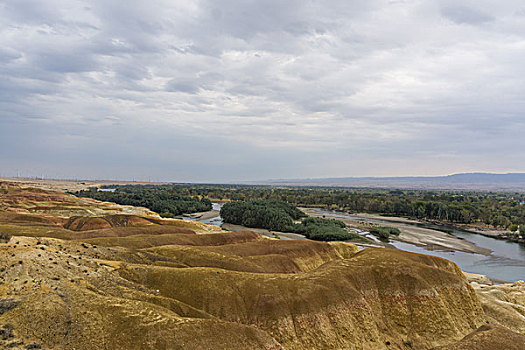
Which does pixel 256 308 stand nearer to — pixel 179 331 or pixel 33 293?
pixel 179 331

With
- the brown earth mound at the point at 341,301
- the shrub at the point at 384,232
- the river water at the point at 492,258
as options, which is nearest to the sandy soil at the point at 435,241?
the shrub at the point at 384,232

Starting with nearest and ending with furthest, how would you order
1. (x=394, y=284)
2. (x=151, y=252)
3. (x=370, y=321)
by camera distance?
(x=370, y=321), (x=394, y=284), (x=151, y=252)

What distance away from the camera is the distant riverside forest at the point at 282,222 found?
97.1m

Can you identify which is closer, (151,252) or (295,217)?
(151,252)

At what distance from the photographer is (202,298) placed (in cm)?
2914

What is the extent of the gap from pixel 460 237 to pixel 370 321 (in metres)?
98.2

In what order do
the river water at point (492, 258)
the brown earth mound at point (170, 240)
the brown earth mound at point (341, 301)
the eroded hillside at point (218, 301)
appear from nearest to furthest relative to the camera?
the eroded hillside at point (218, 301) → the brown earth mound at point (341, 301) → the brown earth mound at point (170, 240) → the river water at point (492, 258)

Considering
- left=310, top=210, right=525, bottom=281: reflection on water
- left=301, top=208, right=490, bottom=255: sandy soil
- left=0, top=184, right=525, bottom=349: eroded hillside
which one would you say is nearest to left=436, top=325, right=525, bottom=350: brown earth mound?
left=0, top=184, right=525, bottom=349: eroded hillside

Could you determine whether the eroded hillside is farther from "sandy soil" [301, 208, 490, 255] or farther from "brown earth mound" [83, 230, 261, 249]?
"sandy soil" [301, 208, 490, 255]

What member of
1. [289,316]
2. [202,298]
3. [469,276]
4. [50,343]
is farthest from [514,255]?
[50,343]

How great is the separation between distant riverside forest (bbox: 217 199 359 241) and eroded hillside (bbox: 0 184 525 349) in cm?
5089

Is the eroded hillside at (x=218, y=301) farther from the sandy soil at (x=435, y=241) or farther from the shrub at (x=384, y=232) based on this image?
the shrub at (x=384, y=232)

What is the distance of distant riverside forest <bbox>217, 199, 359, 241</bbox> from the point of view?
9712cm

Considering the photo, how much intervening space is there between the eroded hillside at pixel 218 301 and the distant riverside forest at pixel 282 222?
50894 millimetres
